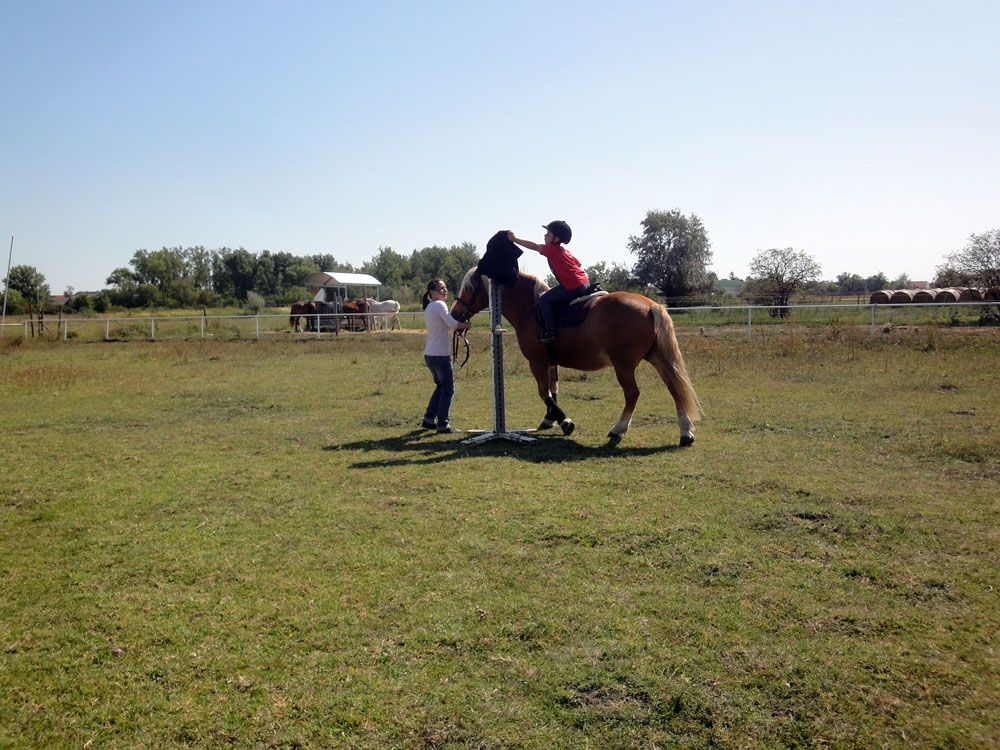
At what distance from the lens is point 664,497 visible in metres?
5.23

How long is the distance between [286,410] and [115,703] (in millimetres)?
7791

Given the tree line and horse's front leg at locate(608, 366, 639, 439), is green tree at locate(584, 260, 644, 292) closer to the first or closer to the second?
the tree line

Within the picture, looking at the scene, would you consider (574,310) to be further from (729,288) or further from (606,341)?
(729,288)

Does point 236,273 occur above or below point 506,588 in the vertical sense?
above

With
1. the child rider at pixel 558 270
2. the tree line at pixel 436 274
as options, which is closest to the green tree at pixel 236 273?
the tree line at pixel 436 274

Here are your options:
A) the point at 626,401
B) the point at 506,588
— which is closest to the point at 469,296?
the point at 626,401

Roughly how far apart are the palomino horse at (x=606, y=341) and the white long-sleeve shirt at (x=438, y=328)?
15cm

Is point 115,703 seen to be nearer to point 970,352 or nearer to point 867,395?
point 867,395

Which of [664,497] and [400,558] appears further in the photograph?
[664,497]

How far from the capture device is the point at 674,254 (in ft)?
149

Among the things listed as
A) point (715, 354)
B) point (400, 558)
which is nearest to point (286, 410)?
point (400, 558)

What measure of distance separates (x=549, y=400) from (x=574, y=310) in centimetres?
116

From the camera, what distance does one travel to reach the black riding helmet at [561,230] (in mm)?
7820

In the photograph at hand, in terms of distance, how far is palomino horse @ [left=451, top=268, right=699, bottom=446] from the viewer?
7.40m
